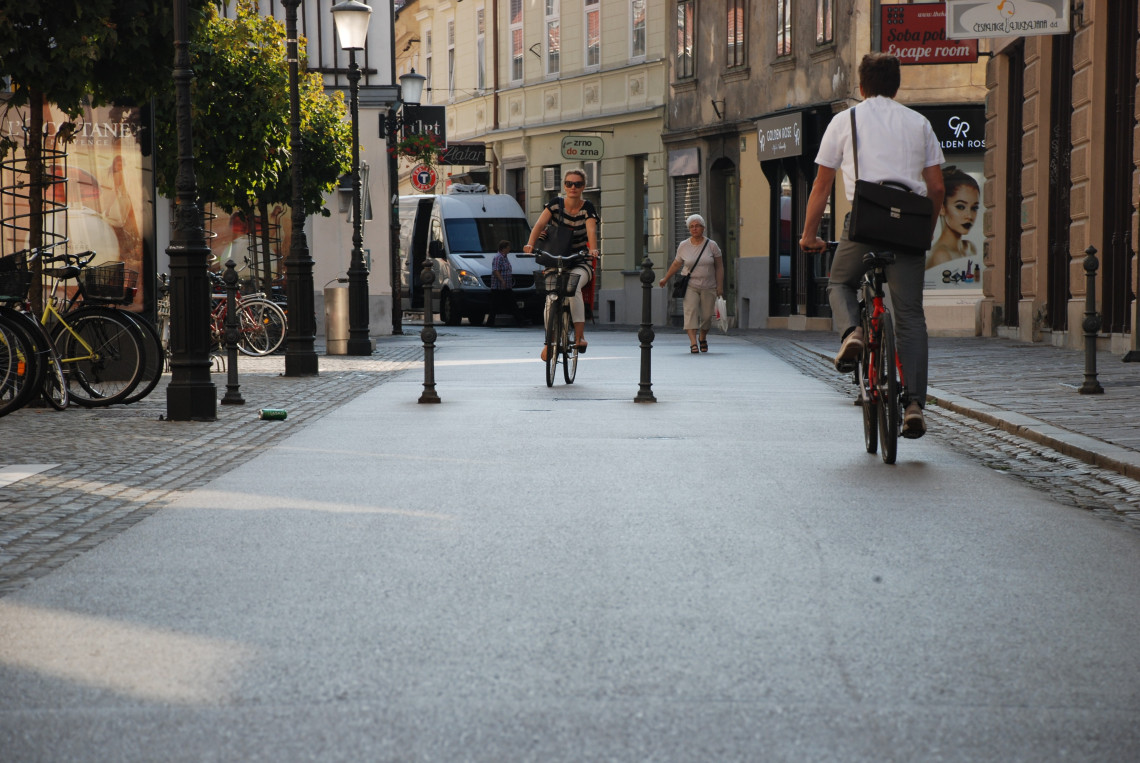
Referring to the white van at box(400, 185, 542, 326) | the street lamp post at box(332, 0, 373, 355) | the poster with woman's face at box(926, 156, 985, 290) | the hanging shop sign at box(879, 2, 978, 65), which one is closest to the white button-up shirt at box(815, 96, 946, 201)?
the street lamp post at box(332, 0, 373, 355)

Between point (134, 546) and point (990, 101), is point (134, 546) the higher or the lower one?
the lower one

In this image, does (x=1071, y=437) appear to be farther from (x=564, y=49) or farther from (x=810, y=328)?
(x=564, y=49)

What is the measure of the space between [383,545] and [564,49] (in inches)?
1430

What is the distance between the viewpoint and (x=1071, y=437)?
31.6ft

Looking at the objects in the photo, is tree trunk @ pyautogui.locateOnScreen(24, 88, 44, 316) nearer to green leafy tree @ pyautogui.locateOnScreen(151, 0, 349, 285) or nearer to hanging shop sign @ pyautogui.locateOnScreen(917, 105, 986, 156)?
green leafy tree @ pyautogui.locateOnScreen(151, 0, 349, 285)

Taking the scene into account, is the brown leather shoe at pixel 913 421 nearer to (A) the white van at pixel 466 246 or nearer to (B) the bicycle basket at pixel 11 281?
(B) the bicycle basket at pixel 11 281

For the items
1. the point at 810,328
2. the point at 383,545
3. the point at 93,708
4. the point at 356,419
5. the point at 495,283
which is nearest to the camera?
the point at 93,708

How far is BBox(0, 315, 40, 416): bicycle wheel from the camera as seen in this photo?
11477 millimetres

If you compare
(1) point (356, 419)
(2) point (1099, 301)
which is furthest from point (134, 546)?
(2) point (1099, 301)

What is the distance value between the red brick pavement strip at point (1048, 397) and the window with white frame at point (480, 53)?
27488 mm

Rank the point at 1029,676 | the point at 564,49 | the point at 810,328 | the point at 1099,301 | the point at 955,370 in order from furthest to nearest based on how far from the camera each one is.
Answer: the point at 564,49 → the point at 810,328 → the point at 1099,301 → the point at 955,370 → the point at 1029,676

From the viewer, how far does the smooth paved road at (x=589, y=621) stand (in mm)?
3709

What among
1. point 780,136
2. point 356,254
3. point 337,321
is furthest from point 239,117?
point 780,136


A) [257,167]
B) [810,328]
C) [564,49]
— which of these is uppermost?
[564,49]
